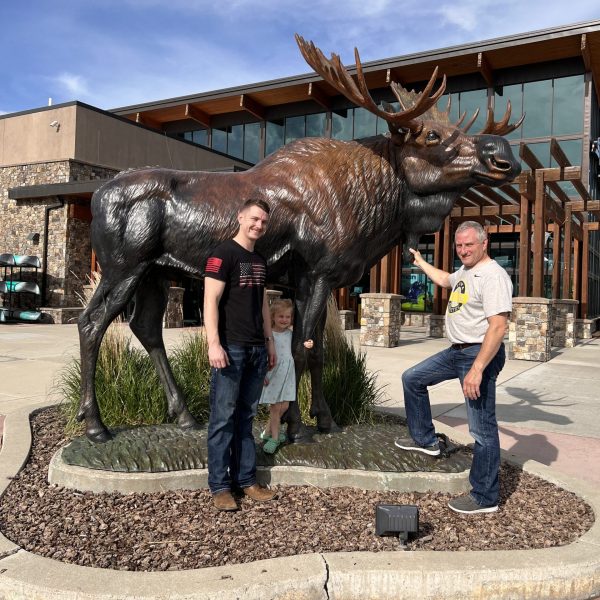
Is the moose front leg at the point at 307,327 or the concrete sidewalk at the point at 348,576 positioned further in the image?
the moose front leg at the point at 307,327

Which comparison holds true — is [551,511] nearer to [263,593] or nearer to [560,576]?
[560,576]

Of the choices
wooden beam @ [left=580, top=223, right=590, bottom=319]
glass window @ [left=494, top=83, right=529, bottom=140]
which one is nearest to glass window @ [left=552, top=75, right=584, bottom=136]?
glass window @ [left=494, top=83, right=529, bottom=140]

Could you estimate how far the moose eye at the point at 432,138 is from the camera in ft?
11.7

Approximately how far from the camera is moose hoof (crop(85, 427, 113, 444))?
11.8 ft

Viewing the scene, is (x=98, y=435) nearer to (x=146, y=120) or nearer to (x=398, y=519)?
(x=398, y=519)

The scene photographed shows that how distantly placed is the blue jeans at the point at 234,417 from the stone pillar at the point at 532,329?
31.4 feet

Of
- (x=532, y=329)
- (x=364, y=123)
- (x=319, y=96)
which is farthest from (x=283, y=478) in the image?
(x=319, y=96)

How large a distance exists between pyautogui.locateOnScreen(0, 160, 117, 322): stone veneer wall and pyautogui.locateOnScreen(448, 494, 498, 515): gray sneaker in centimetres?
1652

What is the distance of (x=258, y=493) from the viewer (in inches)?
125

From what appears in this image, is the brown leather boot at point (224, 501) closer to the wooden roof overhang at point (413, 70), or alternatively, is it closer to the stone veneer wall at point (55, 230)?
the stone veneer wall at point (55, 230)

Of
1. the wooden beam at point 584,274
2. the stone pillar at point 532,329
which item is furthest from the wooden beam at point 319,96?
the stone pillar at point 532,329

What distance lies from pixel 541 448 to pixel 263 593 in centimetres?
345

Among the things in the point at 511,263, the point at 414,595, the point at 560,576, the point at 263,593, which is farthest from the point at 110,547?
the point at 511,263

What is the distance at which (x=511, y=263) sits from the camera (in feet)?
70.1
